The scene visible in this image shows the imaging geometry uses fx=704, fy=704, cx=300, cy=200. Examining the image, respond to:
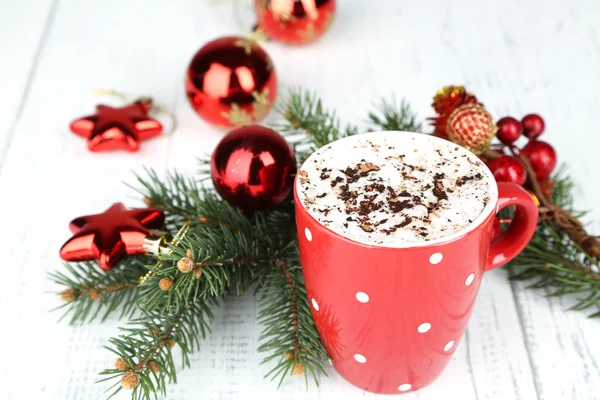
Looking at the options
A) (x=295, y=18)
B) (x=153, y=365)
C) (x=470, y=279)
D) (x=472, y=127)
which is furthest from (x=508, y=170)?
(x=295, y=18)

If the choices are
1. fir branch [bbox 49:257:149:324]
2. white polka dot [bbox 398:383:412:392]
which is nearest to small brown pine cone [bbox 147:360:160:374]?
fir branch [bbox 49:257:149:324]

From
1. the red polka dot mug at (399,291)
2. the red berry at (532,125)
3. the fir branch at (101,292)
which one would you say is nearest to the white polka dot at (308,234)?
the red polka dot mug at (399,291)

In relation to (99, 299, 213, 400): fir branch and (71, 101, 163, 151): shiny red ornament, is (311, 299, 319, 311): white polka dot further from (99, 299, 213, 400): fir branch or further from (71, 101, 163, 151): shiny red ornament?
(71, 101, 163, 151): shiny red ornament

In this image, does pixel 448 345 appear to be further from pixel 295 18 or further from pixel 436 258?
pixel 295 18

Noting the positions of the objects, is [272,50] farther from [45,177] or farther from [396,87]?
[45,177]

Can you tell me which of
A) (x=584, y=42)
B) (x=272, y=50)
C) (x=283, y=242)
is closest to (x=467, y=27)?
(x=584, y=42)

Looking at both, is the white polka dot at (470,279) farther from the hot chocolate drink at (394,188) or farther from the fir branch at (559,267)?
the fir branch at (559,267)
